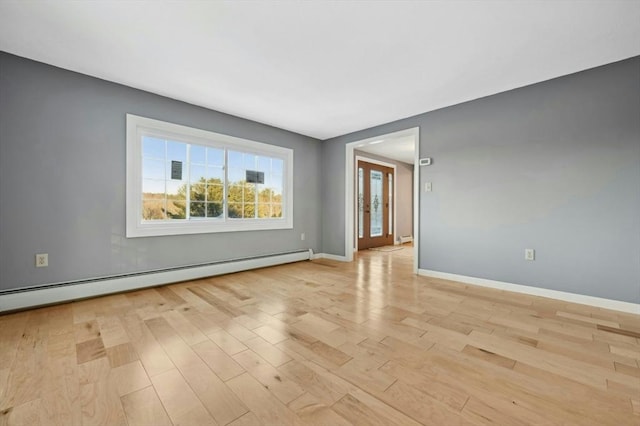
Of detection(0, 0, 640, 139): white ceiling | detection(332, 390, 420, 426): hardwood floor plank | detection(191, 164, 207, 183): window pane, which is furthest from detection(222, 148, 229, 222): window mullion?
detection(332, 390, 420, 426): hardwood floor plank

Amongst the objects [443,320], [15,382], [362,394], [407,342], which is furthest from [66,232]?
[443,320]

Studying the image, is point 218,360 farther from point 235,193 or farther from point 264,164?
point 264,164

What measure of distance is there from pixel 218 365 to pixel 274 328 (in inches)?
22.3

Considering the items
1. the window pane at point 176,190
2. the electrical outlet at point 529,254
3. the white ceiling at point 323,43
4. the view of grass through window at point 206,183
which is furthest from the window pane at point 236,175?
the electrical outlet at point 529,254

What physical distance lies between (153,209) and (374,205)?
198 inches

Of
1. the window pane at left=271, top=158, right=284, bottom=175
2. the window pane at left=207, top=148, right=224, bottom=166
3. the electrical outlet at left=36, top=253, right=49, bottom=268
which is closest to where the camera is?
the electrical outlet at left=36, top=253, right=49, bottom=268

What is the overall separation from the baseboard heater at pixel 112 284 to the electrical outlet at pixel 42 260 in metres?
0.20

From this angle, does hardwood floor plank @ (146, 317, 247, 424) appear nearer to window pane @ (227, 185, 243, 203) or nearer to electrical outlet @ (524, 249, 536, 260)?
window pane @ (227, 185, 243, 203)

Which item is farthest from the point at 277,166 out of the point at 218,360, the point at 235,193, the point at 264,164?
the point at 218,360

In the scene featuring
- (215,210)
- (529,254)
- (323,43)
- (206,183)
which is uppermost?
(323,43)

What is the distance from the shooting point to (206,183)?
379 cm

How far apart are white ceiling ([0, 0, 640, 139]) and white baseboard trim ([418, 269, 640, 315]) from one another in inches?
91.1

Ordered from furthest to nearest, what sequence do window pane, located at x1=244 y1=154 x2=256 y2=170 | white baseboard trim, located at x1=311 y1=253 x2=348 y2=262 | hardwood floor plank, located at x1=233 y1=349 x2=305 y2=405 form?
white baseboard trim, located at x1=311 y1=253 x2=348 y2=262 → window pane, located at x1=244 y1=154 x2=256 y2=170 → hardwood floor plank, located at x1=233 y1=349 x2=305 y2=405

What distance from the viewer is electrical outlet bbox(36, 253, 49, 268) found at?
101 inches
